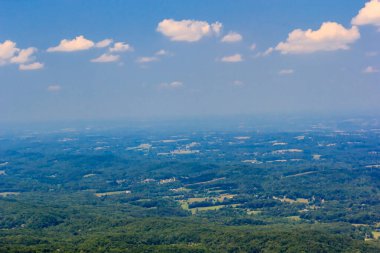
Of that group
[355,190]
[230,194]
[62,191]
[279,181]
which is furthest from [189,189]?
[355,190]

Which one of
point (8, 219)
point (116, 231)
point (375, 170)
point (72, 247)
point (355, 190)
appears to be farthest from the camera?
point (375, 170)

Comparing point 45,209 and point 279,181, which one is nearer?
point 45,209

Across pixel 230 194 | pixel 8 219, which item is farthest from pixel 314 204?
pixel 8 219

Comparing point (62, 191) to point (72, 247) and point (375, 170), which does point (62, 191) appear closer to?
point (72, 247)

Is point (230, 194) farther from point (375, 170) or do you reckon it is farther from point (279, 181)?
point (375, 170)

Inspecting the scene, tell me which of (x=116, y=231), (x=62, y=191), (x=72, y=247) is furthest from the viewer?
(x=62, y=191)

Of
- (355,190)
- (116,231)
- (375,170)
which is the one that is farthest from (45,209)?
(375,170)

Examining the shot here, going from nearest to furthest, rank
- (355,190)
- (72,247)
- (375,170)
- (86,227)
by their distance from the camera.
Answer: (72,247), (86,227), (355,190), (375,170)

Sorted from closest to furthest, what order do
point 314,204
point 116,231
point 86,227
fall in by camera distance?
point 116,231
point 86,227
point 314,204

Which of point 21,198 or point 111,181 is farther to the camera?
point 111,181
